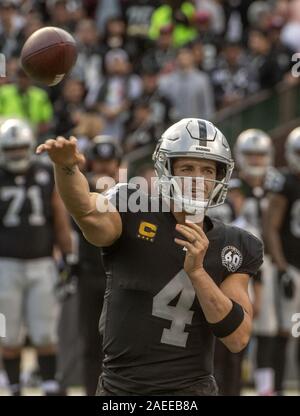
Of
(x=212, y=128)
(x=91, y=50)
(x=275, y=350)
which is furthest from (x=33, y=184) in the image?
(x=91, y=50)

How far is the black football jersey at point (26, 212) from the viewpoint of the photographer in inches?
305

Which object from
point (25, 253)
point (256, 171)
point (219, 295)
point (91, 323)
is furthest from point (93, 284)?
point (219, 295)

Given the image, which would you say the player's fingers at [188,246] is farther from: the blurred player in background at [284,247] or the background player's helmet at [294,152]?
the background player's helmet at [294,152]

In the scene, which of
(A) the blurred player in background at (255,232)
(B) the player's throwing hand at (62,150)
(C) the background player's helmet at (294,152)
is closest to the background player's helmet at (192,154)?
(B) the player's throwing hand at (62,150)

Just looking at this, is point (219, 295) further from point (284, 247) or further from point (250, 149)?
point (250, 149)

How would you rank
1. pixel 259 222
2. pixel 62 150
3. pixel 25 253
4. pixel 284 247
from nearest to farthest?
pixel 62 150, pixel 25 253, pixel 284 247, pixel 259 222

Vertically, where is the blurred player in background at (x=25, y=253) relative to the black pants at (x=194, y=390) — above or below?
above

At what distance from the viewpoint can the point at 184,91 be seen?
11.7 meters

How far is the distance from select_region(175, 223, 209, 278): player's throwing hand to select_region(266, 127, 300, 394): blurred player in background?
4.28 m

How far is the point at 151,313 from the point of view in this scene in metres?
4.11

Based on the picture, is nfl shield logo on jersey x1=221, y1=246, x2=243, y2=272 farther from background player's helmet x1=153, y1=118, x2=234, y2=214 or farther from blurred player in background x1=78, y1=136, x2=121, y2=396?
blurred player in background x1=78, y1=136, x2=121, y2=396

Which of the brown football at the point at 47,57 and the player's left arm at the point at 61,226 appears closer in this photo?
the brown football at the point at 47,57

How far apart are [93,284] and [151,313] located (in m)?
3.39
